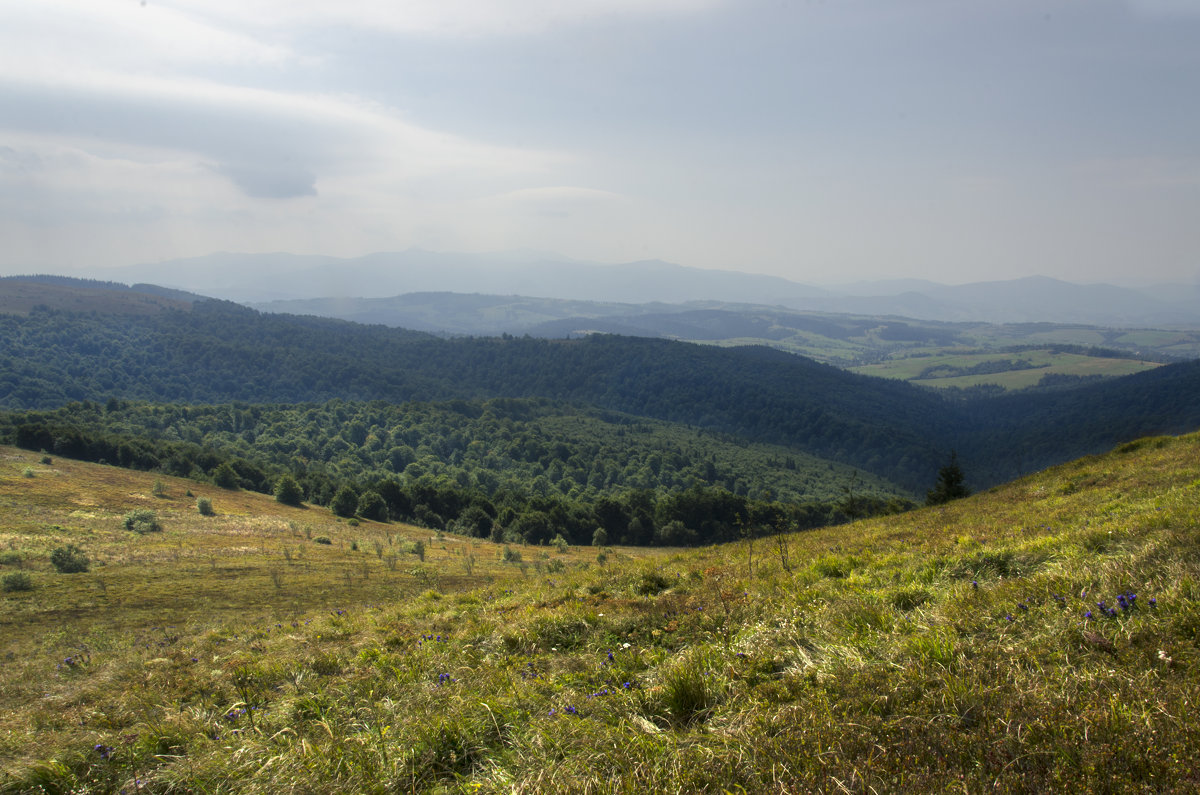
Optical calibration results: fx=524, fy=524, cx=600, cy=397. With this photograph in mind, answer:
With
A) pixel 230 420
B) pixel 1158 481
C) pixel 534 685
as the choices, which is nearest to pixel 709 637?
pixel 534 685

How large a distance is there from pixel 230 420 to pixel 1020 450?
626 ft

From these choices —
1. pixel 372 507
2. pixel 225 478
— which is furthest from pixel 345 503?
pixel 225 478

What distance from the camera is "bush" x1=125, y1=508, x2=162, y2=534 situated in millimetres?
27828

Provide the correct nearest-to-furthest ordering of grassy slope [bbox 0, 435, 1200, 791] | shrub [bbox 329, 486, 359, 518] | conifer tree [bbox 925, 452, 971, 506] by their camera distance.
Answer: grassy slope [bbox 0, 435, 1200, 791] → conifer tree [bbox 925, 452, 971, 506] → shrub [bbox 329, 486, 359, 518]

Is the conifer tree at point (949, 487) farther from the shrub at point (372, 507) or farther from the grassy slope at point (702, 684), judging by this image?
the shrub at point (372, 507)

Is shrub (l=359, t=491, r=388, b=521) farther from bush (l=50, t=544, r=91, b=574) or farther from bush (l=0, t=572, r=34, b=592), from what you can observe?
bush (l=0, t=572, r=34, b=592)

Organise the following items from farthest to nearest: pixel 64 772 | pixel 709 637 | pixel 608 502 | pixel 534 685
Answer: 1. pixel 608 502
2. pixel 709 637
3. pixel 534 685
4. pixel 64 772

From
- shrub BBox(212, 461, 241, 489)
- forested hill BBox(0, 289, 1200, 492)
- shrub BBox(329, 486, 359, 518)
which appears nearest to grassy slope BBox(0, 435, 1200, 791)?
shrub BBox(329, 486, 359, 518)

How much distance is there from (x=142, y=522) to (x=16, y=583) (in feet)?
53.0

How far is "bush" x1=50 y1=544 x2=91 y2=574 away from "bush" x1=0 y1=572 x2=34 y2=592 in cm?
248

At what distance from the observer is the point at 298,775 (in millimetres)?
3459

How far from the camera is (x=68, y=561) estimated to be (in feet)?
58.0

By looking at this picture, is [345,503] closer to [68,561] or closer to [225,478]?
[225,478]

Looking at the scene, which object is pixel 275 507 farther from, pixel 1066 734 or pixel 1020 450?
pixel 1020 450
